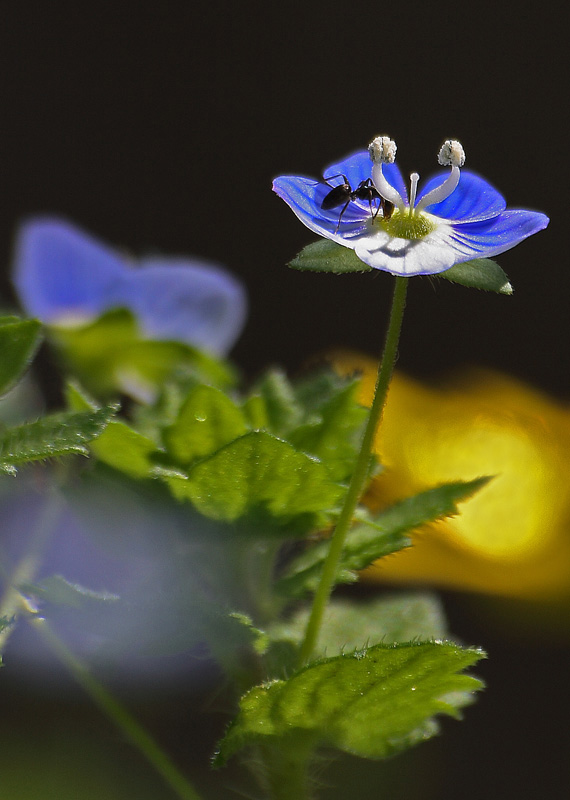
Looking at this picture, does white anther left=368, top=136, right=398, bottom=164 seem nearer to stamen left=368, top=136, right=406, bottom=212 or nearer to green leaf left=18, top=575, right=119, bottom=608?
stamen left=368, top=136, right=406, bottom=212

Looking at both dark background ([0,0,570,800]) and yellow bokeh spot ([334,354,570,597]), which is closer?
yellow bokeh spot ([334,354,570,597])

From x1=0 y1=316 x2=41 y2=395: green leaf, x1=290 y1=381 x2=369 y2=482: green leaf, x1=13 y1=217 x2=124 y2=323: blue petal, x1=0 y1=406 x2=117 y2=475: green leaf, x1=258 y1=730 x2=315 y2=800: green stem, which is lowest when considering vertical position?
x1=258 y1=730 x2=315 y2=800: green stem

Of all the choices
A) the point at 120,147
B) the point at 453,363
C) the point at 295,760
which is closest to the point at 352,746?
the point at 295,760

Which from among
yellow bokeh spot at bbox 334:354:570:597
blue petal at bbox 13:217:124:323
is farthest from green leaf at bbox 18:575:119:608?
yellow bokeh spot at bbox 334:354:570:597

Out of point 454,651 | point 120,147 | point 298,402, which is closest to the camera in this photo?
point 454,651

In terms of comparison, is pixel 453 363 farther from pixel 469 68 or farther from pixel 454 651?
pixel 454 651

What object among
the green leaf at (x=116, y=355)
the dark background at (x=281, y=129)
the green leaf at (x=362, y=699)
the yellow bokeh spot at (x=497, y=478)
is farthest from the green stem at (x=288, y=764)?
the dark background at (x=281, y=129)

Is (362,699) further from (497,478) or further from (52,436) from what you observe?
(497,478)
